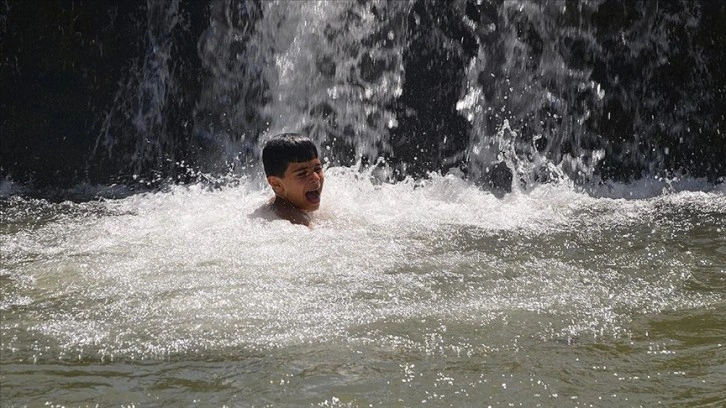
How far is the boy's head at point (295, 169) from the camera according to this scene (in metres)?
5.05

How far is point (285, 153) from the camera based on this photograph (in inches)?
199

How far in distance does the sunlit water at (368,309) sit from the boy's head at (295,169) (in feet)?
0.47

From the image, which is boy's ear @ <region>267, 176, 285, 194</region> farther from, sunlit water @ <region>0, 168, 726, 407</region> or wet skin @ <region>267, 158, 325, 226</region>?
sunlit water @ <region>0, 168, 726, 407</region>

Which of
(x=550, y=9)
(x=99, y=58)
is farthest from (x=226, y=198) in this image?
(x=550, y=9)

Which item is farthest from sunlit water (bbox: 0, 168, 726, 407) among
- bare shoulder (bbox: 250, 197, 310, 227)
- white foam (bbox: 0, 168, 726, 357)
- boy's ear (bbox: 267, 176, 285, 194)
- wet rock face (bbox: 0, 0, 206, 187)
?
wet rock face (bbox: 0, 0, 206, 187)

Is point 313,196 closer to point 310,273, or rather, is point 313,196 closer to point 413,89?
point 310,273

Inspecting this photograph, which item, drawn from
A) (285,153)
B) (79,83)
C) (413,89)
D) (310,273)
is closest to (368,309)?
(310,273)

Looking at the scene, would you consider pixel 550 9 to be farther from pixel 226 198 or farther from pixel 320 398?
pixel 320 398

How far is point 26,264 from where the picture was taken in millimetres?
4051

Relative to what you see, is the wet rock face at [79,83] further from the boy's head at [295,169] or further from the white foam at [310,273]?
the boy's head at [295,169]

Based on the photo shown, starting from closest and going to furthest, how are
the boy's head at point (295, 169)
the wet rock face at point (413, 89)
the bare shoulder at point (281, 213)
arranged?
1. the bare shoulder at point (281, 213)
2. the boy's head at point (295, 169)
3. the wet rock face at point (413, 89)

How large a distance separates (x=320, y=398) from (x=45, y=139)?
548cm

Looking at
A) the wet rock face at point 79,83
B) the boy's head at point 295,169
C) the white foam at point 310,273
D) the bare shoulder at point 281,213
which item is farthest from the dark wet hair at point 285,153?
the wet rock face at point 79,83

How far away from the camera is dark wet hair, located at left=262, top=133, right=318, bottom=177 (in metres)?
5.04
